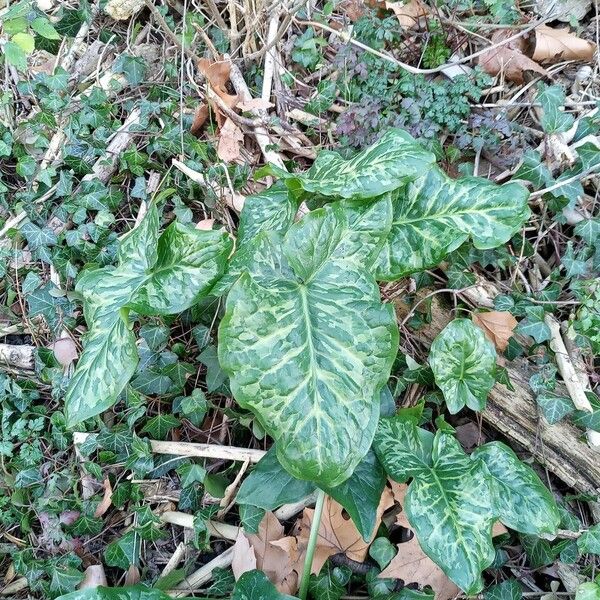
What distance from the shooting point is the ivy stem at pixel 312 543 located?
1.40 metres

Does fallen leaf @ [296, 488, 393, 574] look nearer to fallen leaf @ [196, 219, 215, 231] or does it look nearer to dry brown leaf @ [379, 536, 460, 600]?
dry brown leaf @ [379, 536, 460, 600]

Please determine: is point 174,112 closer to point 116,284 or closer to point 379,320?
point 116,284

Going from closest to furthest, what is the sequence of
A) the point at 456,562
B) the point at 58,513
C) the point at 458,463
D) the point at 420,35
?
the point at 456,562 → the point at 458,463 → the point at 58,513 → the point at 420,35

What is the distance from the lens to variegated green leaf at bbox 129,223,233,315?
1.28 metres

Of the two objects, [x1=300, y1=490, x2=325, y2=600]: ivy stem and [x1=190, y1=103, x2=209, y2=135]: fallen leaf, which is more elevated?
[x1=190, y1=103, x2=209, y2=135]: fallen leaf

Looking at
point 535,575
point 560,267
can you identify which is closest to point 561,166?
point 560,267

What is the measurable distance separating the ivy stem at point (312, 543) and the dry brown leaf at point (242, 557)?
0.55 ft

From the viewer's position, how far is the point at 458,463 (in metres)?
1.36

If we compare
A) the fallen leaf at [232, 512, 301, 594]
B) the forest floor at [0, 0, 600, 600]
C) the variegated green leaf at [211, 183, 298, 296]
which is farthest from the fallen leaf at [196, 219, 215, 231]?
the fallen leaf at [232, 512, 301, 594]

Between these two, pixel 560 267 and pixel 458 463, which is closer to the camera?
pixel 458 463

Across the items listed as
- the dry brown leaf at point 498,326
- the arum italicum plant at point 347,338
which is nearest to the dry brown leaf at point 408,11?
the arum italicum plant at point 347,338

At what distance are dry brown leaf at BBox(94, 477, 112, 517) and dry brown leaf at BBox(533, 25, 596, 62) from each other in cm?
184

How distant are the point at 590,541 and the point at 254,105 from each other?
1.56m

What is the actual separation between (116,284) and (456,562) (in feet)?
3.00
